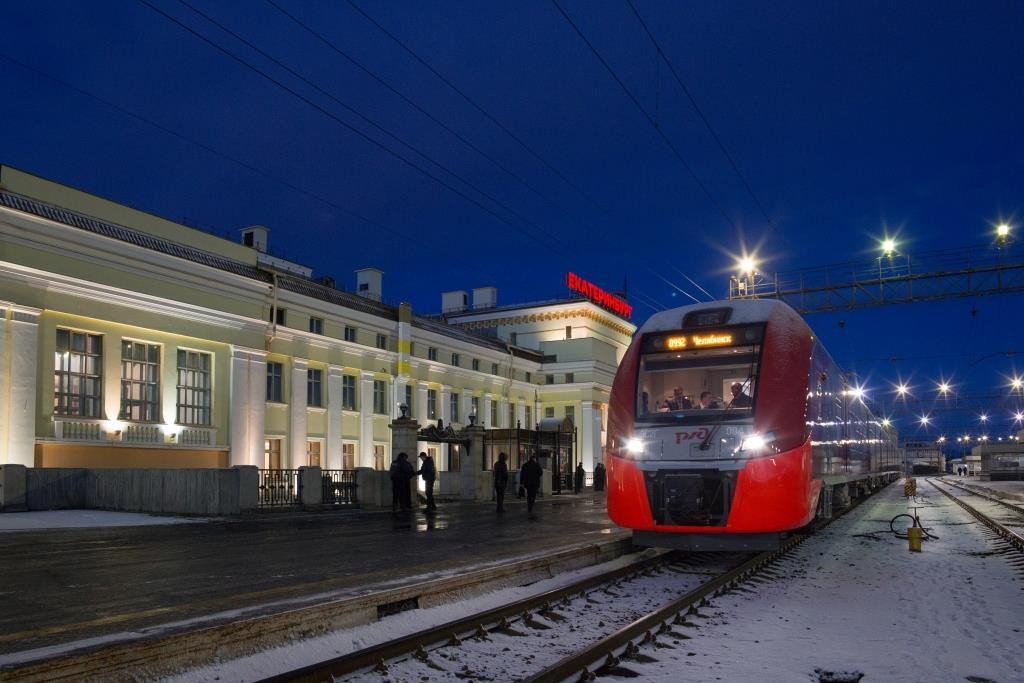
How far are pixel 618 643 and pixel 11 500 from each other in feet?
60.5

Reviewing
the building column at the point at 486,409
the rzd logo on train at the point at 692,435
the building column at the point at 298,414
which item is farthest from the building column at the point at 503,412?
the rzd logo on train at the point at 692,435

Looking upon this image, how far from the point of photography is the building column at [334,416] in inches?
1522

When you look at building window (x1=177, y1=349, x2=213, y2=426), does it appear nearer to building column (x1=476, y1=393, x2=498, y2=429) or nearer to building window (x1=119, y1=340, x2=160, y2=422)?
building window (x1=119, y1=340, x2=160, y2=422)

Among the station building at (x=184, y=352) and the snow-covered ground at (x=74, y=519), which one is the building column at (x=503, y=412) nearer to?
the station building at (x=184, y=352)

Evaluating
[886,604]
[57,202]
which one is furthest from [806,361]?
[57,202]

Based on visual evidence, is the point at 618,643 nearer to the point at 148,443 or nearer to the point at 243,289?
the point at 148,443

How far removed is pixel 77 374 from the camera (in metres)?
26.7

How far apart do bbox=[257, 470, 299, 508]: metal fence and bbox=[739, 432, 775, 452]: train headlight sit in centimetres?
1385

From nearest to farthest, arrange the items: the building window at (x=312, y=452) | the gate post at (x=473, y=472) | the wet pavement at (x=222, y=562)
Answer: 1. the wet pavement at (x=222, y=562)
2. the gate post at (x=473, y=472)
3. the building window at (x=312, y=452)

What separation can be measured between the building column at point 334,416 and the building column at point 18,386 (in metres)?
15.1

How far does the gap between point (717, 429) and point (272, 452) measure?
89.8ft

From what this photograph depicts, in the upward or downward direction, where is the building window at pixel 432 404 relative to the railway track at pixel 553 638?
upward

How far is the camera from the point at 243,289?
33.0 metres

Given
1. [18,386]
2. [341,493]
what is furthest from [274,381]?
[341,493]
